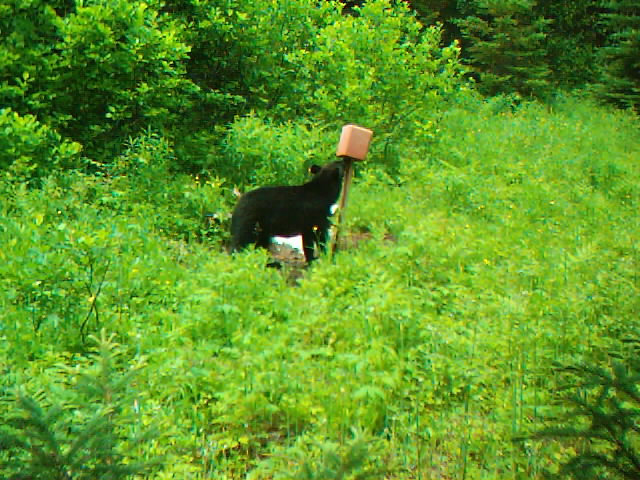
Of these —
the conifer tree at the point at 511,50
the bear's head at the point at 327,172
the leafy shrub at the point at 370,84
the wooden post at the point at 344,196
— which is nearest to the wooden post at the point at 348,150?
the wooden post at the point at 344,196

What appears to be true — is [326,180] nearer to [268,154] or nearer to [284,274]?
[284,274]

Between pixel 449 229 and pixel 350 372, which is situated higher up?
pixel 350 372

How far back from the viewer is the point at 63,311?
4770 millimetres

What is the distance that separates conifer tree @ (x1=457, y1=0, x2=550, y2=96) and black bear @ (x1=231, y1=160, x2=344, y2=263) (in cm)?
1496

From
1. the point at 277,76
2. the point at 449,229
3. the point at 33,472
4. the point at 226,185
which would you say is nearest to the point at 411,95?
the point at 277,76

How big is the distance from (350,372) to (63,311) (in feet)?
7.26

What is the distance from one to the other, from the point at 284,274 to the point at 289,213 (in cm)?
93

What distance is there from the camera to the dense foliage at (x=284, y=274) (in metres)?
3.23

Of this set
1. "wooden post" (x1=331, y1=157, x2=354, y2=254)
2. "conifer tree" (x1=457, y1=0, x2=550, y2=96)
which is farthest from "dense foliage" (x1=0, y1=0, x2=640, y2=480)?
"conifer tree" (x1=457, y1=0, x2=550, y2=96)

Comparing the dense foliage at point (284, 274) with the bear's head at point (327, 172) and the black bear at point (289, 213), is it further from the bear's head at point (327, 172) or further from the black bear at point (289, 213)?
the bear's head at point (327, 172)

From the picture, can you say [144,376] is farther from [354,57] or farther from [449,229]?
[354,57]

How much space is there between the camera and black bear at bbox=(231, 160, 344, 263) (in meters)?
6.72

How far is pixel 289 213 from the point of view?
22.3 feet

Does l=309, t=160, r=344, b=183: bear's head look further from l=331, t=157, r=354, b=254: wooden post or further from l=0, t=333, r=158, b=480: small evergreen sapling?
l=0, t=333, r=158, b=480: small evergreen sapling
